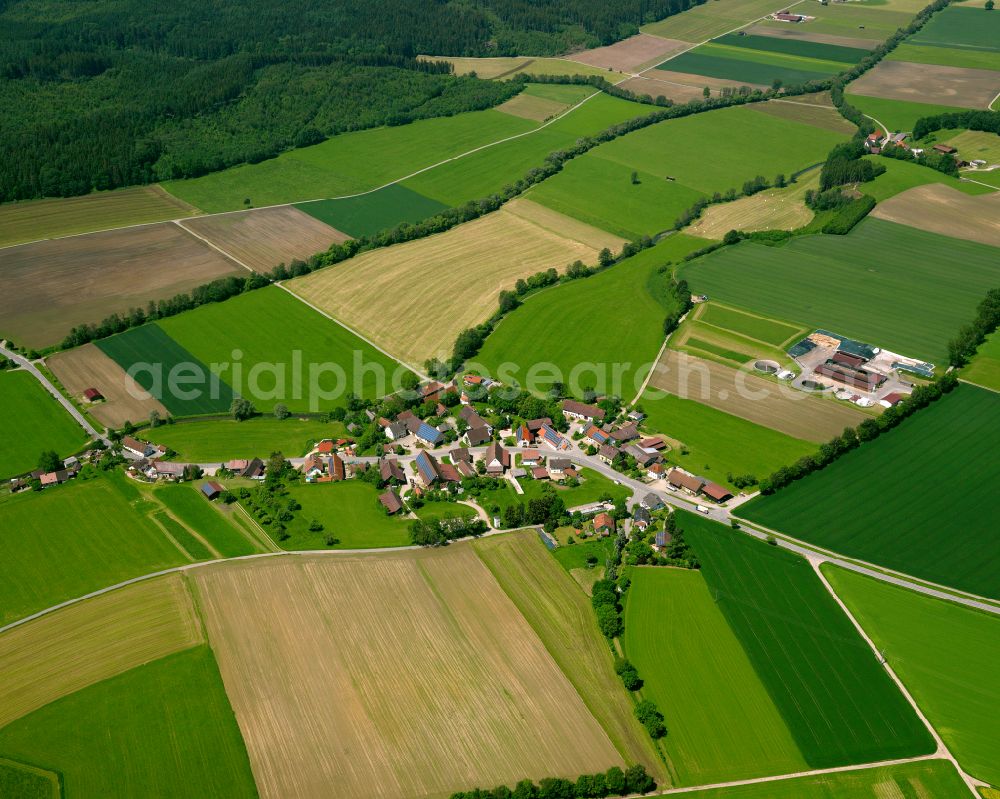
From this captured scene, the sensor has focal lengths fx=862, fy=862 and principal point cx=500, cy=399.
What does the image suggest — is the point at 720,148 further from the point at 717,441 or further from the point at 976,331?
the point at 717,441

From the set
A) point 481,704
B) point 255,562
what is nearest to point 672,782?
point 481,704

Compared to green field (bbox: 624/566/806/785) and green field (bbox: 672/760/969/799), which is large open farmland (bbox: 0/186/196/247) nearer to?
green field (bbox: 624/566/806/785)

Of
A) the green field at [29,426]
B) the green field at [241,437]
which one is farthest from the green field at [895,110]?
the green field at [29,426]

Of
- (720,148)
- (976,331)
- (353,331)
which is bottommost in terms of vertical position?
(353,331)

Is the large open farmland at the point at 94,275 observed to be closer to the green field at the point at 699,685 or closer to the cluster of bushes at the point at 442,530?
the cluster of bushes at the point at 442,530

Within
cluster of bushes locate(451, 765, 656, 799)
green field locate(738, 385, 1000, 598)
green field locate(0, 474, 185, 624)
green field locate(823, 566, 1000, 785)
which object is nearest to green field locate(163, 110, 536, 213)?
green field locate(0, 474, 185, 624)

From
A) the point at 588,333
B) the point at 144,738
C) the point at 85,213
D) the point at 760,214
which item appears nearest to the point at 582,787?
the point at 144,738

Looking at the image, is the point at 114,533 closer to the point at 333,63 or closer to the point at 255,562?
the point at 255,562
